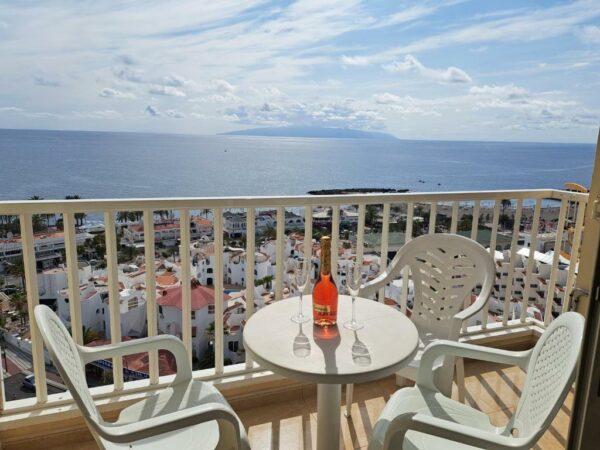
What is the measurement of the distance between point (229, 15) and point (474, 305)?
549 centimetres

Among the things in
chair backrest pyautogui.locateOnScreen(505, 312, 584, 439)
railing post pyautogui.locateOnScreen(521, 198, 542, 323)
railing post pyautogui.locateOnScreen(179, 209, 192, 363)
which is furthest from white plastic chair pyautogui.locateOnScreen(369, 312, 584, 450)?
railing post pyautogui.locateOnScreen(521, 198, 542, 323)

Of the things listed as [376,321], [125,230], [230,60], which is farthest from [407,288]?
[230,60]

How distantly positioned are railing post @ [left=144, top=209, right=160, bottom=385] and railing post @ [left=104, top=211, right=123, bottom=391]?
156 millimetres

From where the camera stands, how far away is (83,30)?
683cm

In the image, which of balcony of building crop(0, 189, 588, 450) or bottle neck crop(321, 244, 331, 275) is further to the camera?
balcony of building crop(0, 189, 588, 450)

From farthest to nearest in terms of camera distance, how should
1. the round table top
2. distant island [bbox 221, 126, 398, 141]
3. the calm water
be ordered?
distant island [bbox 221, 126, 398, 141]
the calm water
the round table top

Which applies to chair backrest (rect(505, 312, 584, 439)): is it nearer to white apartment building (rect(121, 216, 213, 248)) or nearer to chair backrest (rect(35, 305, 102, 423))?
chair backrest (rect(35, 305, 102, 423))

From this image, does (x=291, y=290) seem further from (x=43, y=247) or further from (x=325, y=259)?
(x=43, y=247)

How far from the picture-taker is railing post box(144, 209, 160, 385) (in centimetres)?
235

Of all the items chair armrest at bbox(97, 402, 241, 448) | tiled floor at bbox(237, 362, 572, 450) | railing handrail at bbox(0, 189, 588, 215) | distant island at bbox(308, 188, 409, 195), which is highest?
distant island at bbox(308, 188, 409, 195)

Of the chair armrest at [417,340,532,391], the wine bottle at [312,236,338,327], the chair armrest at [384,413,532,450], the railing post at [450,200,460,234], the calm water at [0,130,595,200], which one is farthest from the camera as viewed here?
the railing post at [450,200,460,234]

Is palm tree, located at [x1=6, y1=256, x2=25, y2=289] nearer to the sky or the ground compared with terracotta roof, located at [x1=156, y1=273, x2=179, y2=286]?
nearer to the sky

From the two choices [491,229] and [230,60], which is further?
[230,60]

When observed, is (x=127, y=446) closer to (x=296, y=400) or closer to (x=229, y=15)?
(x=296, y=400)
